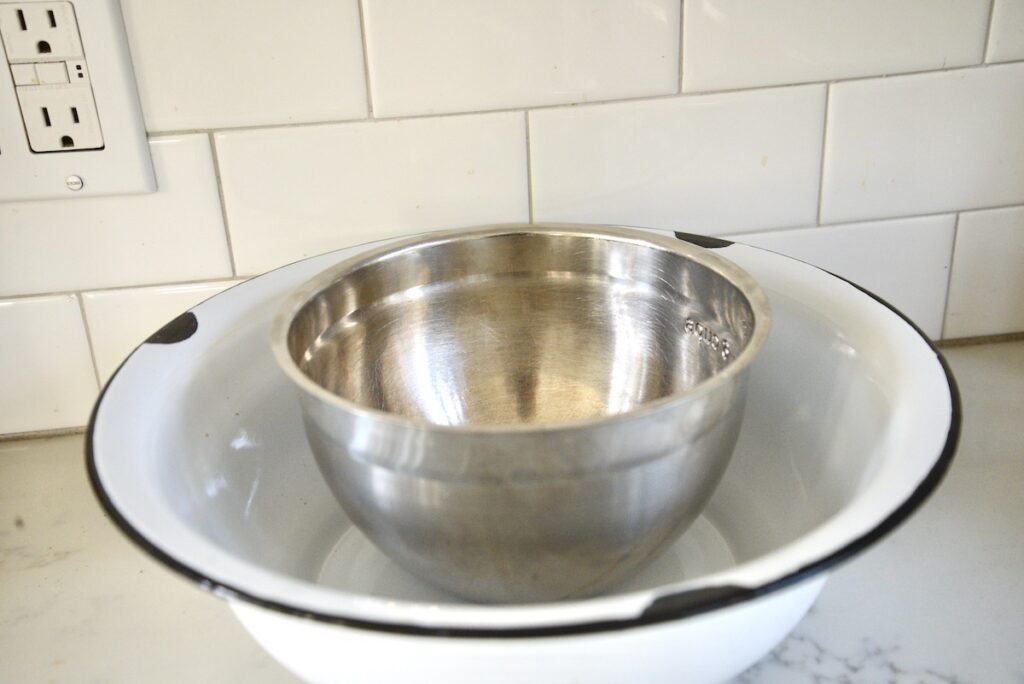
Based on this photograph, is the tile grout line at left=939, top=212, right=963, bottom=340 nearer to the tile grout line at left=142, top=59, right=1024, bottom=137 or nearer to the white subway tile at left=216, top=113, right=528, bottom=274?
the tile grout line at left=142, top=59, right=1024, bottom=137

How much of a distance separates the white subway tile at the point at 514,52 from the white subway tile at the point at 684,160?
0.06 feet

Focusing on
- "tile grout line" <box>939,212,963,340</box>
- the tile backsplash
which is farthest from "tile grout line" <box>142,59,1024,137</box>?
"tile grout line" <box>939,212,963,340</box>

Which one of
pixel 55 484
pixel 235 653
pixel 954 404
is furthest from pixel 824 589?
pixel 55 484

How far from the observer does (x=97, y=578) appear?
0.51m

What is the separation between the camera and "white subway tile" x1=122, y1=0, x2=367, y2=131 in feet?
1.75

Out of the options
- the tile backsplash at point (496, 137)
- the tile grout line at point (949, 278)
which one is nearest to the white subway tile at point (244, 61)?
the tile backsplash at point (496, 137)

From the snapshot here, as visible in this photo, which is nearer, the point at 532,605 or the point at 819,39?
the point at 532,605

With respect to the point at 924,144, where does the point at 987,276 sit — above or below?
below

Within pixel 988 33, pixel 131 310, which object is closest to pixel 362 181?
pixel 131 310

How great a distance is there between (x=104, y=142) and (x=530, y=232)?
265mm

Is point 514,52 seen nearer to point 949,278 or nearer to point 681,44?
point 681,44

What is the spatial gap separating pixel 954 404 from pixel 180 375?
1.17 feet

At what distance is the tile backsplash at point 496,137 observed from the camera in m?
0.55

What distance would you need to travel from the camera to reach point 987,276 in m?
0.67
